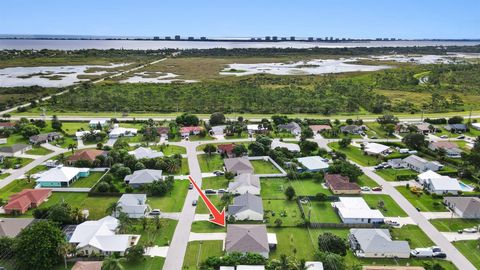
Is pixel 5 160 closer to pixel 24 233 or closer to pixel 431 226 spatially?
pixel 24 233

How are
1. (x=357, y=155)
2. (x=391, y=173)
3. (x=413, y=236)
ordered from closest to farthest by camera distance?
(x=413, y=236) → (x=391, y=173) → (x=357, y=155)

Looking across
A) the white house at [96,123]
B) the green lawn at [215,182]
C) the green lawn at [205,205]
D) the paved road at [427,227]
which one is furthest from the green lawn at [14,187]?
the paved road at [427,227]

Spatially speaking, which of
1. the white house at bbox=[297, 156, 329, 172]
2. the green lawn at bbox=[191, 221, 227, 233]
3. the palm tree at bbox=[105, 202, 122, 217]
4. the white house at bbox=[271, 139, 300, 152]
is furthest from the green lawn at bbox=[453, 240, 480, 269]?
the palm tree at bbox=[105, 202, 122, 217]

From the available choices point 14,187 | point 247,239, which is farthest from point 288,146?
point 14,187

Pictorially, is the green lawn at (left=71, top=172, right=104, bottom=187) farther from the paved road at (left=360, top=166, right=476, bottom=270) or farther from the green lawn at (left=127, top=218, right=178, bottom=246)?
the paved road at (left=360, top=166, right=476, bottom=270)

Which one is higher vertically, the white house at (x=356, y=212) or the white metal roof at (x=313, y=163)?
the white metal roof at (x=313, y=163)

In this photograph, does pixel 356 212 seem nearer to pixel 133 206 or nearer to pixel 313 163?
pixel 313 163

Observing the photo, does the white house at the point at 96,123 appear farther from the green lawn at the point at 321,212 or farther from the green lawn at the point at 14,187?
the green lawn at the point at 321,212
